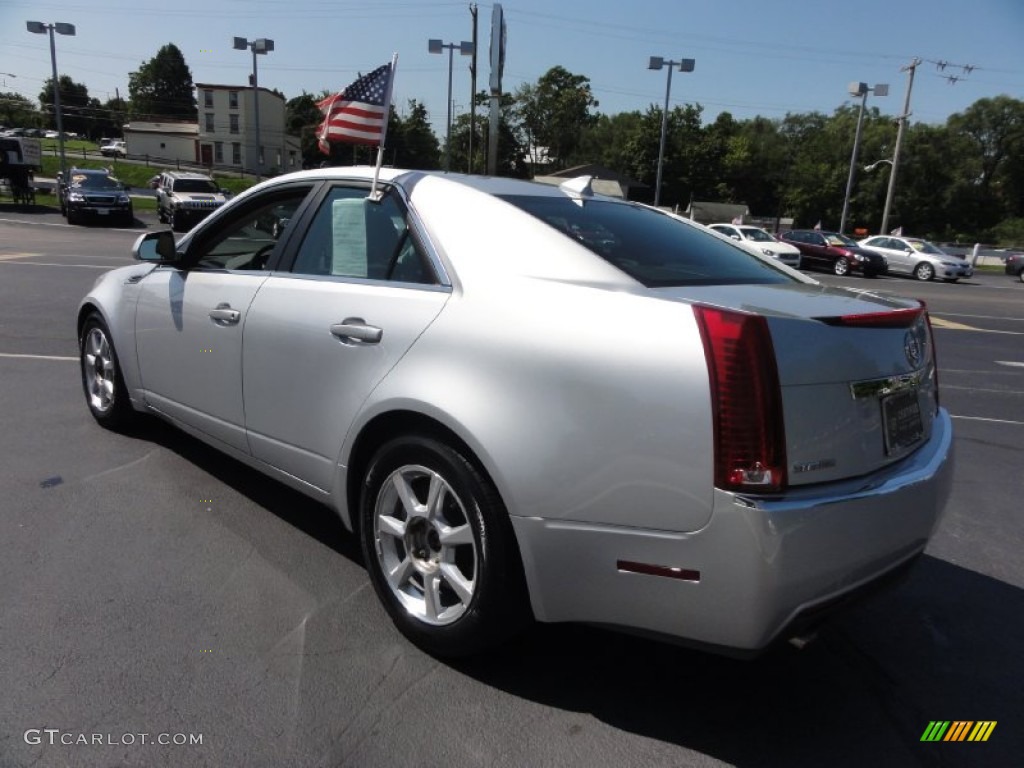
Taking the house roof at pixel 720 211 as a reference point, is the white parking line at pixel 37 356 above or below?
below

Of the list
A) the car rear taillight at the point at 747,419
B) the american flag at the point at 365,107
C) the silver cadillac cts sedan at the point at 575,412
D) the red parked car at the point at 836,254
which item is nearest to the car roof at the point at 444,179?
the silver cadillac cts sedan at the point at 575,412

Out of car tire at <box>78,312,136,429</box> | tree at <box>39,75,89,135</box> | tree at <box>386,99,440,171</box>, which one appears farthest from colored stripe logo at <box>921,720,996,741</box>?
tree at <box>39,75,89,135</box>

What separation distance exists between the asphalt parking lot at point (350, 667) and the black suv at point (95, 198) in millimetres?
24924

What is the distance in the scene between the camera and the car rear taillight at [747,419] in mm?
1884

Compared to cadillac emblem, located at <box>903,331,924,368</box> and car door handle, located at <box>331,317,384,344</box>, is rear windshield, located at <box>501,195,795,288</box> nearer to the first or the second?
cadillac emblem, located at <box>903,331,924,368</box>

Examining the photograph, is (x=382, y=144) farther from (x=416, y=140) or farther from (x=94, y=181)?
(x=416, y=140)

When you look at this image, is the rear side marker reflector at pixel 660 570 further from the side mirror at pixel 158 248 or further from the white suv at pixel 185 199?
the white suv at pixel 185 199

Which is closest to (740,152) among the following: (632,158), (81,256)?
(632,158)

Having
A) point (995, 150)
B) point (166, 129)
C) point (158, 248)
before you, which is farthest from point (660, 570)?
point (166, 129)

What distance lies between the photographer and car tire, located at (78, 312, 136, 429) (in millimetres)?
4566

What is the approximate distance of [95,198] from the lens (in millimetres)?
25094

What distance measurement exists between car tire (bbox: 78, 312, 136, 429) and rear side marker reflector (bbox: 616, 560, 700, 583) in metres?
3.65

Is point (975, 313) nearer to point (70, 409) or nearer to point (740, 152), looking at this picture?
point (70, 409)

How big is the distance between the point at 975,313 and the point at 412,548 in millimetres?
16535
